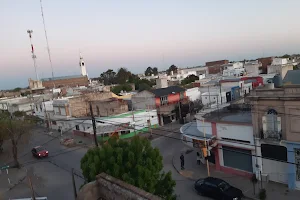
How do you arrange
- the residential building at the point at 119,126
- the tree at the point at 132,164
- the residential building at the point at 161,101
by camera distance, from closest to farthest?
the tree at the point at 132,164 < the residential building at the point at 119,126 < the residential building at the point at 161,101

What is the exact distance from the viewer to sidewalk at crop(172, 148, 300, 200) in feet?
46.0

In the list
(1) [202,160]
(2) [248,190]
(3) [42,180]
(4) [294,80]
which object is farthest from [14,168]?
(4) [294,80]

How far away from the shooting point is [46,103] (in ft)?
137

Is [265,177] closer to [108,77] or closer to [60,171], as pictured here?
[60,171]

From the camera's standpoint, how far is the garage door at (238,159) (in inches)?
649

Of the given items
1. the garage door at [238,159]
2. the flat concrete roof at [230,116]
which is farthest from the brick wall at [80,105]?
the garage door at [238,159]

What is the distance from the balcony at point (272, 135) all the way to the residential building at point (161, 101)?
20.3 meters

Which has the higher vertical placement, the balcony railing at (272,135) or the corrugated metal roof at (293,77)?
the corrugated metal roof at (293,77)

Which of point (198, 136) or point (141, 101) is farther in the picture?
point (141, 101)

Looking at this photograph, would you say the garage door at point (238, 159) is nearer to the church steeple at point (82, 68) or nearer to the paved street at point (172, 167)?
the paved street at point (172, 167)

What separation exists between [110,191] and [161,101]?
27784 mm

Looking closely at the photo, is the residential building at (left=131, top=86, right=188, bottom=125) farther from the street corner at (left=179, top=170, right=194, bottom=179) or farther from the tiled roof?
the street corner at (left=179, top=170, right=194, bottom=179)

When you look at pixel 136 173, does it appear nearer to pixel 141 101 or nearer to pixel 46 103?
pixel 141 101

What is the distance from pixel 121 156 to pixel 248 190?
836 cm
